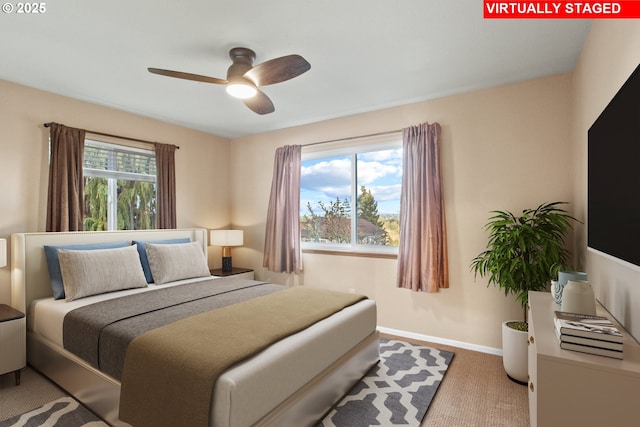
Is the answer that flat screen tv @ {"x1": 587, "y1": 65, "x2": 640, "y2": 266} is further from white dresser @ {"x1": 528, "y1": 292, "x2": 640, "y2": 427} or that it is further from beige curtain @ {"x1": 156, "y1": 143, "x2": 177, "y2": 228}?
Result: beige curtain @ {"x1": 156, "y1": 143, "x2": 177, "y2": 228}

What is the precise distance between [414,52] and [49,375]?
3859 millimetres

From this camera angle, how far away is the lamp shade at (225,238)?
4453 millimetres

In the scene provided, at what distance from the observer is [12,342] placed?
8.09 feet

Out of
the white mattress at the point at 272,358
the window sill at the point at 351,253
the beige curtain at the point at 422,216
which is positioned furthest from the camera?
the window sill at the point at 351,253

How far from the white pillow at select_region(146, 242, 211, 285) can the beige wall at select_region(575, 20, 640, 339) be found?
3551 millimetres

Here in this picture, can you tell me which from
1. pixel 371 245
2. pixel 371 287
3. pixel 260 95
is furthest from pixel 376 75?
pixel 371 287

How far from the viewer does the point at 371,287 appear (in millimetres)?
3787

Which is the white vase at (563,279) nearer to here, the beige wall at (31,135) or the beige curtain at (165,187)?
the beige curtain at (165,187)

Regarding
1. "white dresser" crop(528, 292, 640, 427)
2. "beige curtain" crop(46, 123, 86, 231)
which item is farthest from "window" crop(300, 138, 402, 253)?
"beige curtain" crop(46, 123, 86, 231)

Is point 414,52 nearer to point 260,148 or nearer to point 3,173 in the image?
point 260,148

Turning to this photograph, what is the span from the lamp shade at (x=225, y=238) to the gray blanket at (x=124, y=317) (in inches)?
56.7

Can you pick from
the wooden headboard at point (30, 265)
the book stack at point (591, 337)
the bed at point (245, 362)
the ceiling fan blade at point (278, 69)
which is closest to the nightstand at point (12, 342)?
the bed at point (245, 362)

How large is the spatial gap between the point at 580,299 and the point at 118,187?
4410 millimetres

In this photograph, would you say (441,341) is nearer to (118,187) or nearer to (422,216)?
(422,216)
